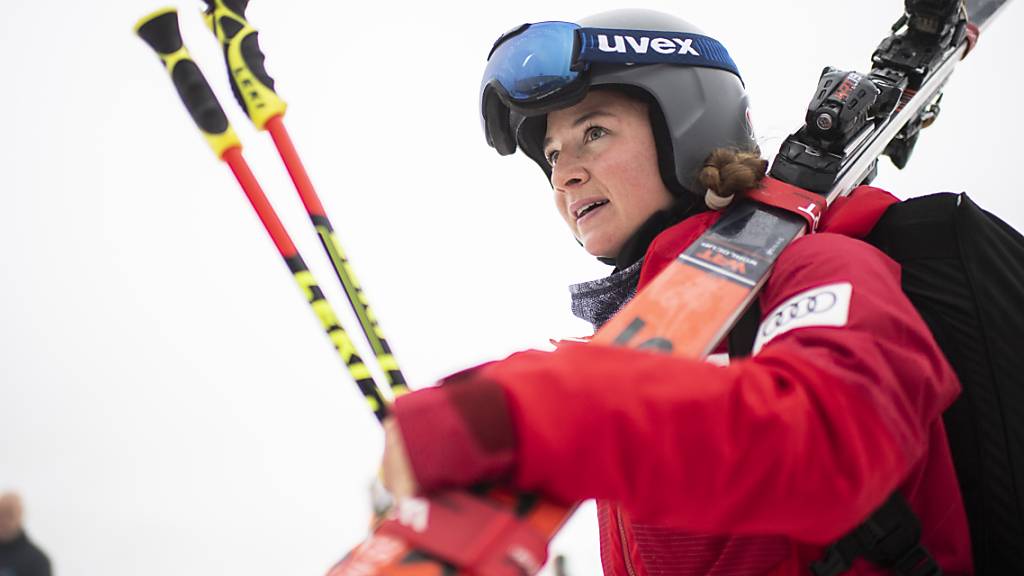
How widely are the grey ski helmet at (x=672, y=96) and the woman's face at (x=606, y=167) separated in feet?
0.11

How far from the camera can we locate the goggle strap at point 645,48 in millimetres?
1442

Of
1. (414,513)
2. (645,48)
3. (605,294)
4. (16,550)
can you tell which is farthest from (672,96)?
(16,550)

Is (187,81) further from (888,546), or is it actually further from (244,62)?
(888,546)

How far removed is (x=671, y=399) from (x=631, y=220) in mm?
864

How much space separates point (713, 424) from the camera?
0.64m

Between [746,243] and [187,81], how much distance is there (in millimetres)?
864

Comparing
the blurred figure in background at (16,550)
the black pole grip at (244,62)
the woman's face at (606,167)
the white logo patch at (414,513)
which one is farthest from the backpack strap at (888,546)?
the blurred figure in background at (16,550)

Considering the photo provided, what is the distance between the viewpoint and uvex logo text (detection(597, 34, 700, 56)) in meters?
1.46

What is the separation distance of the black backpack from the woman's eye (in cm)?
66

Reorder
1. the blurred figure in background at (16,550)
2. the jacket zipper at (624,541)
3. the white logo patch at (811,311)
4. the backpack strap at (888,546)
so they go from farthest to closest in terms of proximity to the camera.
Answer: the blurred figure in background at (16,550) < the jacket zipper at (624,541) < the backpack strap at (888,546) < the white logo patch at (811,311)

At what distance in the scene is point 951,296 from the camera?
98cm

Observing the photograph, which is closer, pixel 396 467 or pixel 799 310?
pixel 396 467

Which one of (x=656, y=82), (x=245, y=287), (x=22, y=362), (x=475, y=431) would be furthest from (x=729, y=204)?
(x=22, y=362)

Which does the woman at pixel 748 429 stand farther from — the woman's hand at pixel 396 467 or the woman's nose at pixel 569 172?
the woman's nose at pixel 569 172
